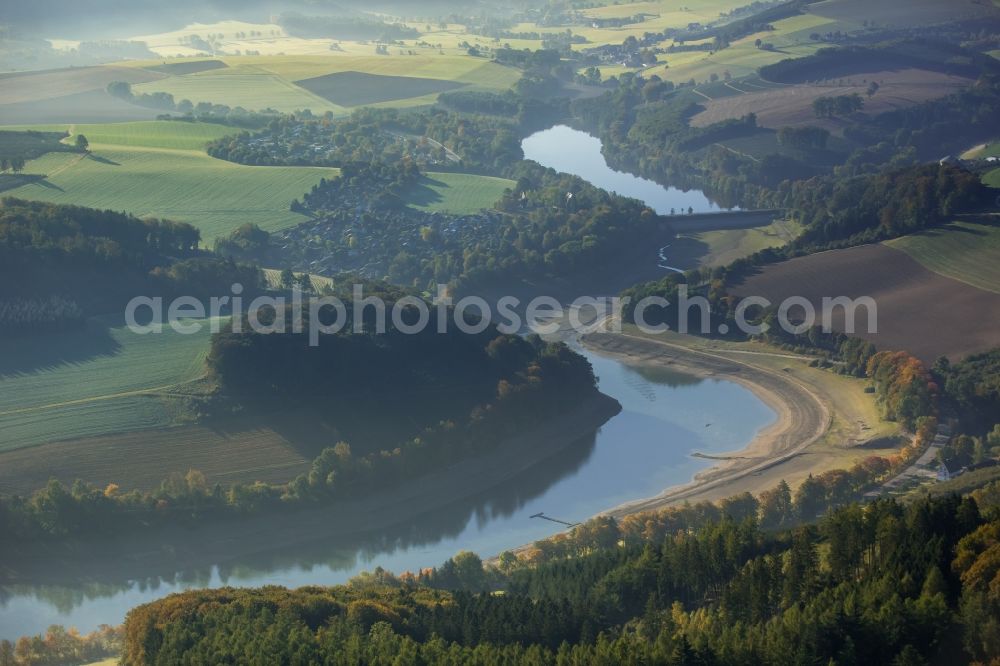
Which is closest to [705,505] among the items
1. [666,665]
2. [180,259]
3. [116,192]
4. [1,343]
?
[666,665]

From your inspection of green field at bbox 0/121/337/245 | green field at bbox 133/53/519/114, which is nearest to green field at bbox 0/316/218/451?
green field at bbox 0/121/337/245

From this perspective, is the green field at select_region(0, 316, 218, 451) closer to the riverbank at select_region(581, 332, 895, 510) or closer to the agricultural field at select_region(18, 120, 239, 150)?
the riverbank at select_region(581, 332, 895, 510)

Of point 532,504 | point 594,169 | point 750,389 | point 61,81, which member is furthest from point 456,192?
point 61,81

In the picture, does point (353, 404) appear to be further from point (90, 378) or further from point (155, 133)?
point (155, 133)

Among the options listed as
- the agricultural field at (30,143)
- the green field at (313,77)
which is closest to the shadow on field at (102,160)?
the agricultural field at (30,143)

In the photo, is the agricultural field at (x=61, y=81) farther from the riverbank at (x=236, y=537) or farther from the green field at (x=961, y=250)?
the riverbank at (x=236, y=537)

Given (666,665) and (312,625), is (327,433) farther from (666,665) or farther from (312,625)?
(666,665)
